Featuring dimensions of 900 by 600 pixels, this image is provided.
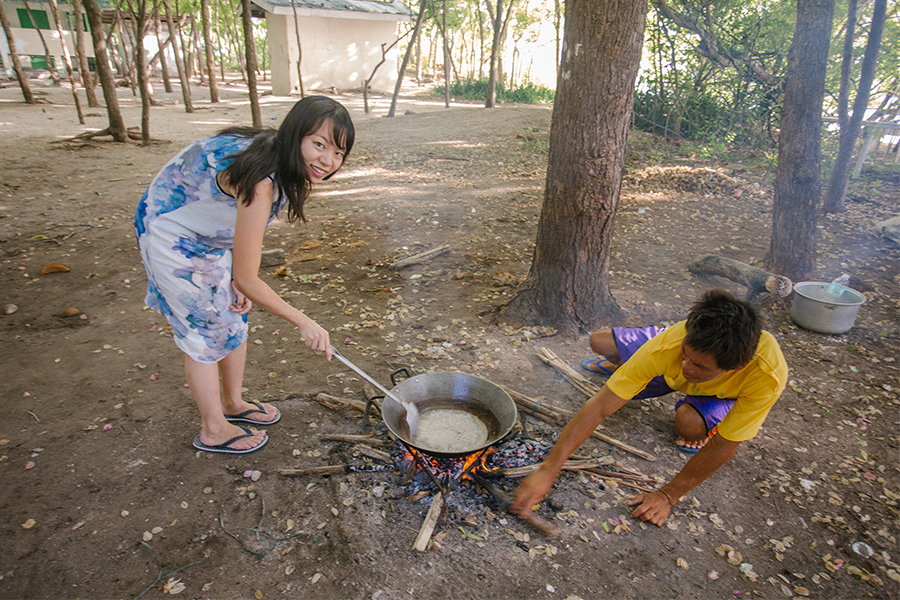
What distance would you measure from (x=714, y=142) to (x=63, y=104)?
51.8 ft

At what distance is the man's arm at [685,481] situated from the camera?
1922 millimetres

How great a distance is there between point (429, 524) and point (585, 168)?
231 centimetres

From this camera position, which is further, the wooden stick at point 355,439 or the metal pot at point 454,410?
the wooden stick at point 355,439

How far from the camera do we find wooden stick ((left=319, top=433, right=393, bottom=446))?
2377mm

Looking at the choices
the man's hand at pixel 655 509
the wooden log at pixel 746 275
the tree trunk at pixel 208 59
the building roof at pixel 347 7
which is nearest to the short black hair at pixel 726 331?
the man's hand at pixel 655 509

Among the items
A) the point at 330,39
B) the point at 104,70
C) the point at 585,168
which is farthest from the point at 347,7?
the point at 585,168

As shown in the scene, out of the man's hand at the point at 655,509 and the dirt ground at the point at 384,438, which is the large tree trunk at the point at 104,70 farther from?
the man's hand at the point at 655,509

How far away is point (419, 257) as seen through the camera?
15.1 ft

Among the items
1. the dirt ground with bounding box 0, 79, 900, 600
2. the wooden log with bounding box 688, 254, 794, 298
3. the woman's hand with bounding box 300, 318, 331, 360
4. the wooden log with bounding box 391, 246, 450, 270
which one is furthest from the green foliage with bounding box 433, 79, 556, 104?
the woman's hand with bounding box 300, 318, 331, 360

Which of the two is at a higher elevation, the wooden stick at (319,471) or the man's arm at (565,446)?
the man's arm at (565,446)

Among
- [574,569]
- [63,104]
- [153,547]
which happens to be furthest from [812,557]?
[63,104]

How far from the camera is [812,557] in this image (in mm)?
1996

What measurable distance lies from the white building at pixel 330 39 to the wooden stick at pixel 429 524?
53.1 ft

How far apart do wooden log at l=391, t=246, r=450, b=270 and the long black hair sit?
9.12ft
